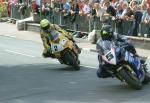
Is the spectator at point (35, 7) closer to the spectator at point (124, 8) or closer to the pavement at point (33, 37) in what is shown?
the pavement at point (33, 37)

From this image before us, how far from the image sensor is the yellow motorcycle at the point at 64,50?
55.0 ft

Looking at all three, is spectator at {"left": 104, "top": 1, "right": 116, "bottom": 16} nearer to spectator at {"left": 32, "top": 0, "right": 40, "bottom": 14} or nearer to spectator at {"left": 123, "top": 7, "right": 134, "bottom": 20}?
spectator at {"left": 123, "top": 7, "right": 134, "bottom": 20}

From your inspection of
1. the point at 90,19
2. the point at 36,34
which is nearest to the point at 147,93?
the point at 90,19

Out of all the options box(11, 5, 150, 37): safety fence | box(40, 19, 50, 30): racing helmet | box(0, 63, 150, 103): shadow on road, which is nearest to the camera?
box(0, 63, 150, 103): shadow on road

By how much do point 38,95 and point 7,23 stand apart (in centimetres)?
2642

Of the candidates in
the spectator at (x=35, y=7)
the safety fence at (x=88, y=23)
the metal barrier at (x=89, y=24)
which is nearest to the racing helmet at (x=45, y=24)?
the safety fence at (x=88, y=23)

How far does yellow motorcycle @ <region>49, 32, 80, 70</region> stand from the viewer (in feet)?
55.0

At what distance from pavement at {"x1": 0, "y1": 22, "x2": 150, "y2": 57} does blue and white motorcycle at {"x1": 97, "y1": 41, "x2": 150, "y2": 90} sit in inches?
325

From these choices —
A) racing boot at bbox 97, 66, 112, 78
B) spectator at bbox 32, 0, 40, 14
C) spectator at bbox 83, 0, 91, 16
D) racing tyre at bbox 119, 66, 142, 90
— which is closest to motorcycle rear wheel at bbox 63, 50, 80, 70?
racing boot at bbox 97, 66, 112, 78

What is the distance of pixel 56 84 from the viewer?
14.1 meters

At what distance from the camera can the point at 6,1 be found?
41.6 meters

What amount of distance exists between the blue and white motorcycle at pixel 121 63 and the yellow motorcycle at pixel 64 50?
4.15m

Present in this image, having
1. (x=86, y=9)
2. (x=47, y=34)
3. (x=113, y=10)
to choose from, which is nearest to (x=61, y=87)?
(x=47, y=34)

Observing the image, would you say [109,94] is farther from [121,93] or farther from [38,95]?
[38,95]
